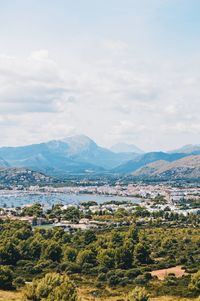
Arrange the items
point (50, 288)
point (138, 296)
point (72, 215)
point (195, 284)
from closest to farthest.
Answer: point (138, 296)
point (50, 288)
point (195, 284)
point (72, 215)

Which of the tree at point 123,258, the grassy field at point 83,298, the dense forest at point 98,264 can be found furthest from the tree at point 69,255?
the grassy field at point 83,298

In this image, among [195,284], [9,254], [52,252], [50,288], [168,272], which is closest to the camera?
[50,288]

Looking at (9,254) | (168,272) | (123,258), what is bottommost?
(168,272)

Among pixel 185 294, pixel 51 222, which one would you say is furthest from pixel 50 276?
pixel 51 222

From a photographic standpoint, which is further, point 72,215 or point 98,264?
point 72,215

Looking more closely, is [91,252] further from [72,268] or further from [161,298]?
[161,298]

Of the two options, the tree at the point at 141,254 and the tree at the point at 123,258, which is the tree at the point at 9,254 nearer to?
the tree at the point at 123,258

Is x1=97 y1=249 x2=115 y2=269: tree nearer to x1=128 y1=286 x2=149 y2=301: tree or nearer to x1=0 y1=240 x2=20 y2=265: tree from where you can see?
x1=0 y1=240 x2=20 y2=265: tree

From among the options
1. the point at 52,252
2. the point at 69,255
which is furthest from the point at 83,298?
the point at 52,252

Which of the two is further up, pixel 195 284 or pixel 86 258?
pixel 86 258

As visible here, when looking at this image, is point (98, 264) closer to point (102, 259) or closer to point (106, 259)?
point (102, 259)

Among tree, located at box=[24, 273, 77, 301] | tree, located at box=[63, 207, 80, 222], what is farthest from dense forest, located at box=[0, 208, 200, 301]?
tree, located at box=[63, 207, 80, 222]
